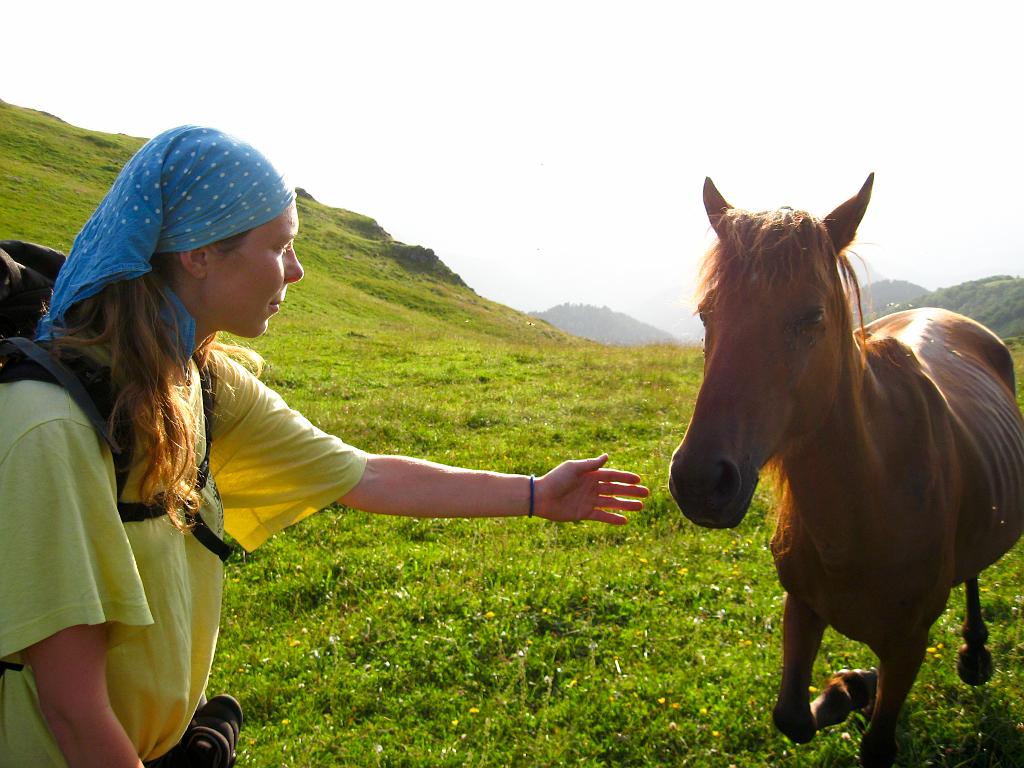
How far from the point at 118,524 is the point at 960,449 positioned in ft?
12.8

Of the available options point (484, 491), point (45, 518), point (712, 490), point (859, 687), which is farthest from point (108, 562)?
point (859, 687)

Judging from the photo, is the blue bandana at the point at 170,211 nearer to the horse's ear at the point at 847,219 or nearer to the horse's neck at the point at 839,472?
the horse's ear at the point at 847,219

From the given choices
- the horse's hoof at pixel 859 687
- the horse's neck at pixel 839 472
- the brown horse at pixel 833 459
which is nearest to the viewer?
the brown horse at pixel 833 459

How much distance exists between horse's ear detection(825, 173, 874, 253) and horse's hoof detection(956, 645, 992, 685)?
3068mm

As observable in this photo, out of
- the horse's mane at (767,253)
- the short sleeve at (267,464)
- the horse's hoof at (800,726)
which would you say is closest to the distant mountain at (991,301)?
the horse's hoof at (800,726)

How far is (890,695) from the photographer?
10.7 feet

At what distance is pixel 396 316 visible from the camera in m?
36.1

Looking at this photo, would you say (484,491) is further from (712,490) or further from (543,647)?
(543,647)

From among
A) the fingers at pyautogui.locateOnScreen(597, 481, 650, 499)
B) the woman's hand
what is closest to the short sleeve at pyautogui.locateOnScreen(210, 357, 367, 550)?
the woman's hand

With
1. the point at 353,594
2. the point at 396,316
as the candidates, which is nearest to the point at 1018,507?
the point at 353,594

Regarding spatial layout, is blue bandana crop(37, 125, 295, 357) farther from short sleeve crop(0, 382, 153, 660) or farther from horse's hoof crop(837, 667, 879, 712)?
horse's hoof crop(837, 667, 879, 712)

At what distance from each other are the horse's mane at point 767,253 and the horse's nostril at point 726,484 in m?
0.69

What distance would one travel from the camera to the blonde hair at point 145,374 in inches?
63.0

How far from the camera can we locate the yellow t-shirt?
4.60ft
